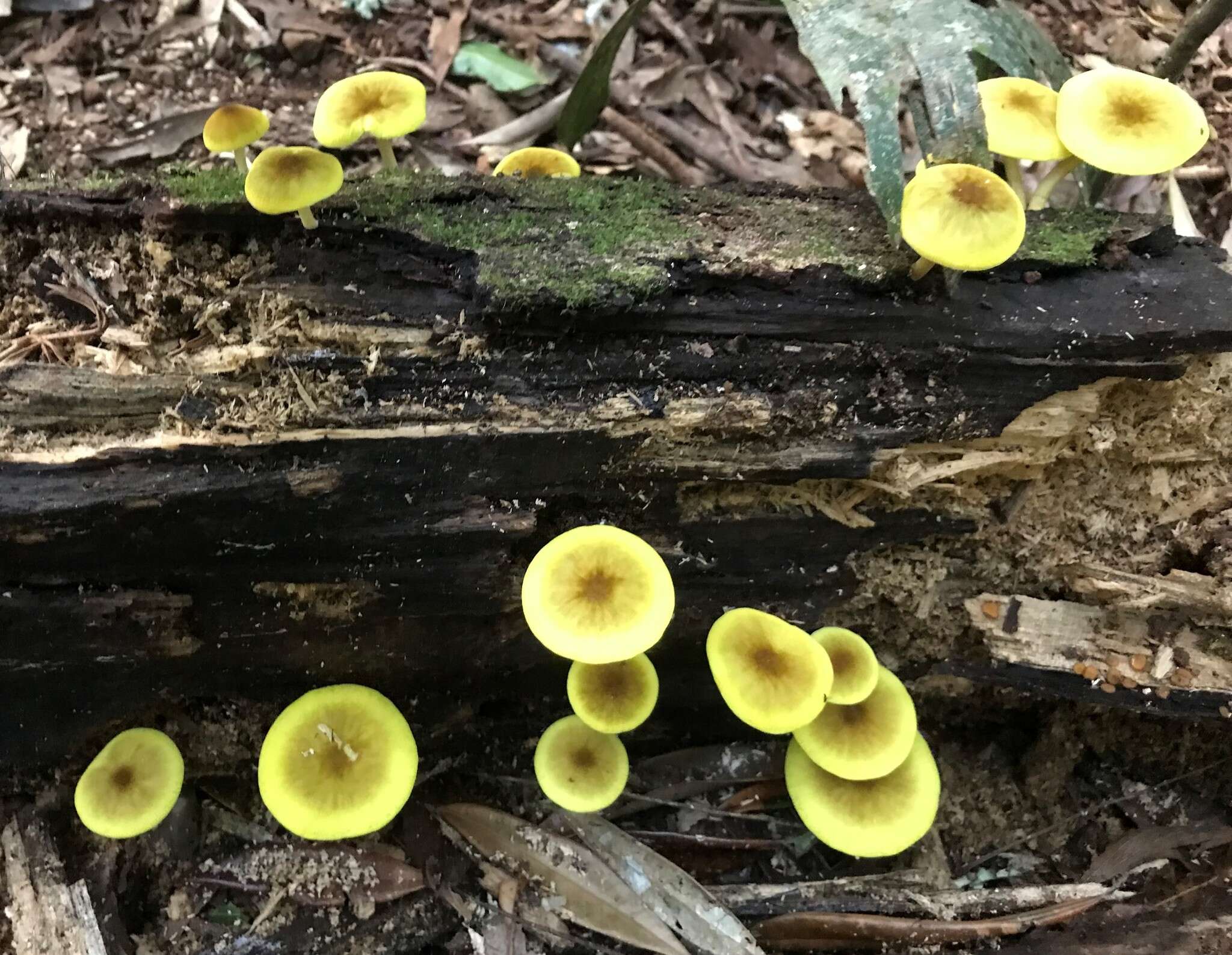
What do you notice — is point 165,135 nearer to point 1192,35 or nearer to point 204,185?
point 204,185

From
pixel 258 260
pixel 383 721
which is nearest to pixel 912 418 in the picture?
pixel 383 721

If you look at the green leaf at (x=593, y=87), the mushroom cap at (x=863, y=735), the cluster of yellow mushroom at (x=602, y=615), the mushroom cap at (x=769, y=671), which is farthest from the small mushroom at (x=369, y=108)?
the mushroom cap at (x=863, y=735)

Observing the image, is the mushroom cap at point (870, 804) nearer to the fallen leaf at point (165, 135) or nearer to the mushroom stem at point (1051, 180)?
the mushroom stem at point (1051, 180)

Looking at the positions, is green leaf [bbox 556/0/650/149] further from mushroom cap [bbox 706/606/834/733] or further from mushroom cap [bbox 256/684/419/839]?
mushroom cap [bbox 256/684/419/839]

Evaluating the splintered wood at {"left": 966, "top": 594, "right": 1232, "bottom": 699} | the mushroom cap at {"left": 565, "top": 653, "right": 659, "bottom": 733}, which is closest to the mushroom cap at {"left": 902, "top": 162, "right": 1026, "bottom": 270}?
the splintered wood at {"left": 966, "top": 594, "right": 1232, "bottom": 699}

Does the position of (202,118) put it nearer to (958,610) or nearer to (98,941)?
(98,941)
